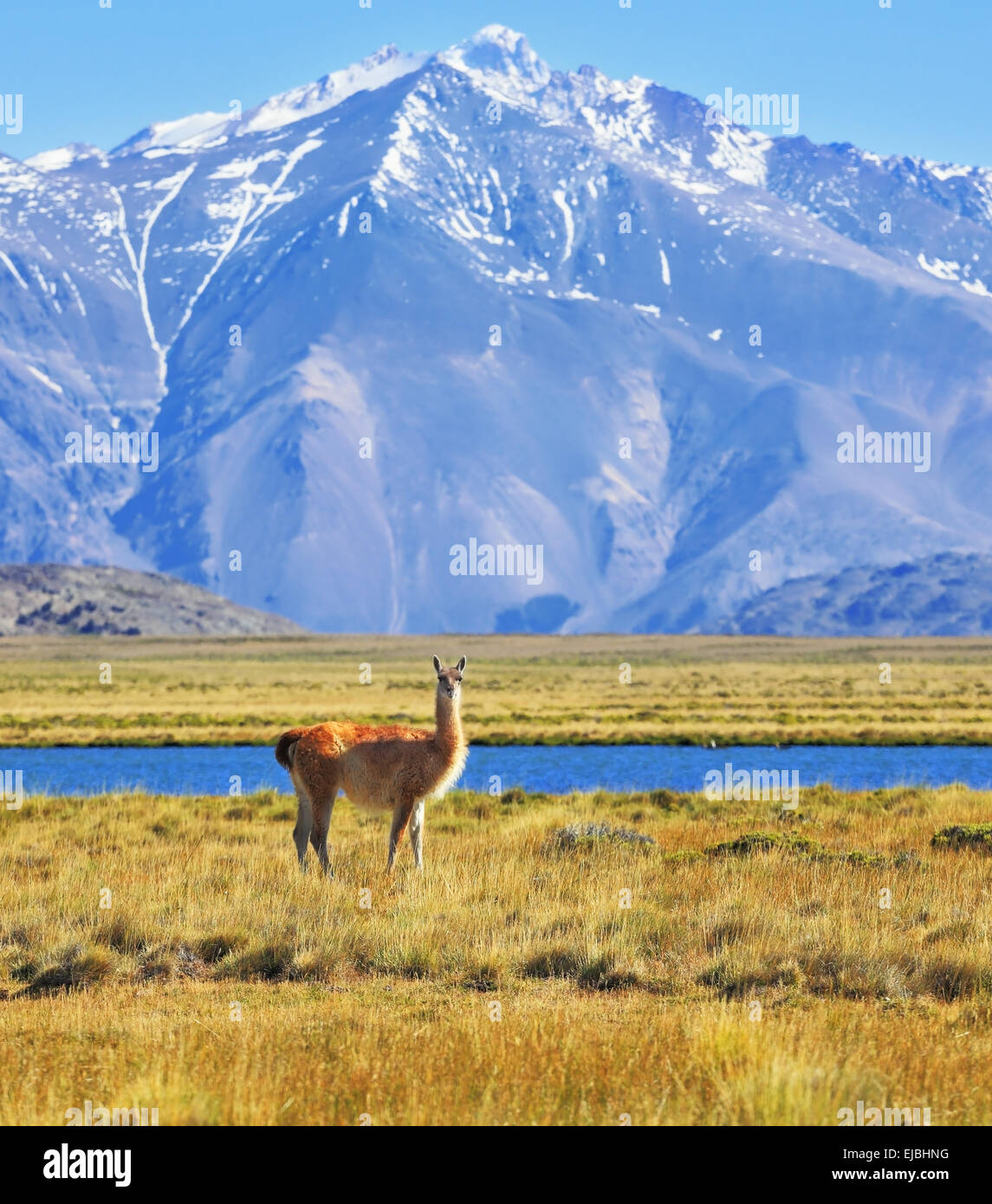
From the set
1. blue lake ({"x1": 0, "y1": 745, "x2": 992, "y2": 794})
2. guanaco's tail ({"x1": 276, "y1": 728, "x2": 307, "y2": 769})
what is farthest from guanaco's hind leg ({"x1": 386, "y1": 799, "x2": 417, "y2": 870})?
blue lake ({"x1": 0, "y1": 745, "x2": 992, "y2": 794})

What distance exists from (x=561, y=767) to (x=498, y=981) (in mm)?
29512

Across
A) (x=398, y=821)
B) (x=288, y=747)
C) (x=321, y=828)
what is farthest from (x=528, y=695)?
(x=398, y=821)

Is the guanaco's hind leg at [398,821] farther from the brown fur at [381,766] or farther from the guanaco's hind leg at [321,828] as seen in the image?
the guanaco's hind leg at [321,828]

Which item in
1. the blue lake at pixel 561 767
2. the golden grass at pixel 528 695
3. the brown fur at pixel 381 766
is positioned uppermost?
the golden grass at pixel 528 695

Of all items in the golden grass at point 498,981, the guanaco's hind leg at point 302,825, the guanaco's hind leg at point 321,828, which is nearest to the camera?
the golden grass at point 498,981

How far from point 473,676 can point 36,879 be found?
296ft

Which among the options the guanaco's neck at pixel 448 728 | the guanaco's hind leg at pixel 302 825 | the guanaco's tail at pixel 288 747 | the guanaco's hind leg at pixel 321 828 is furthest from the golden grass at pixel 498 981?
the guanaco's neck at pixel 448 728

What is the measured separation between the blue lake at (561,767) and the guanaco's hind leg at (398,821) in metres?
16.0

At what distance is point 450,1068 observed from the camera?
Answer: 9.11 metres

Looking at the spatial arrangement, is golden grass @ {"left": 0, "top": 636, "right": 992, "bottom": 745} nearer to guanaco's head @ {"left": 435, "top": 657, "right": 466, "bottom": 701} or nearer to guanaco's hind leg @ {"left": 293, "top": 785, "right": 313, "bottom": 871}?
guanaco's hind leg @ {"left": 293, "top": 785, "right": 313, "bottom": 871}

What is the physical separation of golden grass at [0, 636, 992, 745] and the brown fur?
33.8 meters

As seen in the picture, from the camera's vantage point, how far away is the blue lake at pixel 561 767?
35469mm
